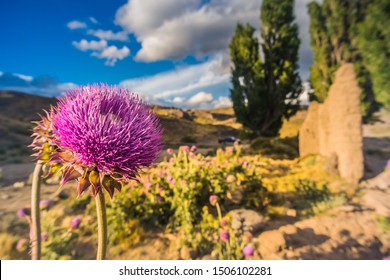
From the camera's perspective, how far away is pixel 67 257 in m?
2.48

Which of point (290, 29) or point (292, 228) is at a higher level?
point (290, 29)

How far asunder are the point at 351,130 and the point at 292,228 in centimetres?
303

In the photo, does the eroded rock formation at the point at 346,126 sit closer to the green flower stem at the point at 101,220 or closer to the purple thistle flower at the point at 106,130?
the purple thistle flower at the point at 106,130

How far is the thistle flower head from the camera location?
122 cm

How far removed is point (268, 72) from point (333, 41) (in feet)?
9.91

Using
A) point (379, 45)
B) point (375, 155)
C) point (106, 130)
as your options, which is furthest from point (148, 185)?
point (375, 155)

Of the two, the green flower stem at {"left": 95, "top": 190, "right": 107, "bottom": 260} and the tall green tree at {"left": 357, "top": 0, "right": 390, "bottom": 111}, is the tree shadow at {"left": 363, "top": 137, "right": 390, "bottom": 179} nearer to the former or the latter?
the tall green tree at {"left": 357, "top": 0, "right": 390, "bottom": 111}

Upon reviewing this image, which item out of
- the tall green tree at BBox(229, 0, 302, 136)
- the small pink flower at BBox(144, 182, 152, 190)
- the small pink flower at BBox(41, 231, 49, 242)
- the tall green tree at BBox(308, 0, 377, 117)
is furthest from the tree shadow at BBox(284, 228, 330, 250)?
the tall green tree at BBox(229, 0, 302, 136)

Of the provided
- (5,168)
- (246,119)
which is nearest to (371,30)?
(5,168)

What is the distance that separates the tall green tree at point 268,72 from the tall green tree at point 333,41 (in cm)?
100

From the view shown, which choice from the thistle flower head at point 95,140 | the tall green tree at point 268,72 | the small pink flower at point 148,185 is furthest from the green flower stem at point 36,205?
the tall green tree at point 268,72

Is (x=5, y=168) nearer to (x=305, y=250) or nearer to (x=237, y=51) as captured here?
(x=305, y=250)

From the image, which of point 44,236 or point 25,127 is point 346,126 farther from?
point 25,127

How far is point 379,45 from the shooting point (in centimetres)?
361
